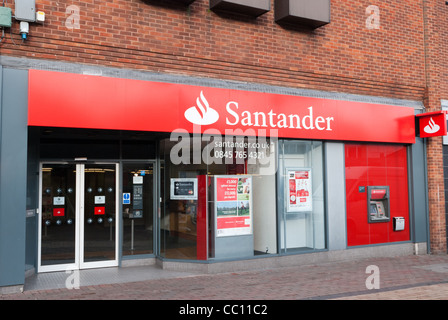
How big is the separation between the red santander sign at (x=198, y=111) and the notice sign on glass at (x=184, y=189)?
3.73 ft

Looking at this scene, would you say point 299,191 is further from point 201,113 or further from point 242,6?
point 242,6

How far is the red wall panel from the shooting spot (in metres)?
9.97

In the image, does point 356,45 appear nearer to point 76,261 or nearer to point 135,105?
point 135,105

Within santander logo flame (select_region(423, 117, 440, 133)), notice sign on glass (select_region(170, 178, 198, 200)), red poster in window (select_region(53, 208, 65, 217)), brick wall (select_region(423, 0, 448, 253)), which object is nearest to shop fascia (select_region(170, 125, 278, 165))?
notice sign on glass (select_region(170, 178, 198, 200))

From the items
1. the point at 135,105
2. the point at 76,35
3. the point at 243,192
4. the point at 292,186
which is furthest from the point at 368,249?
the point at 76,35

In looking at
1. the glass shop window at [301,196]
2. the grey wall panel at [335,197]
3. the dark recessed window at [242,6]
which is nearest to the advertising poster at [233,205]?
the glass shop window at [301,196]

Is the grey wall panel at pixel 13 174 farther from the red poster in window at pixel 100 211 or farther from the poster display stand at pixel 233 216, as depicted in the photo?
the poster display stand at pixel 233 216

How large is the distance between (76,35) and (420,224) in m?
9.30

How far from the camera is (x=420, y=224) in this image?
10703 mm

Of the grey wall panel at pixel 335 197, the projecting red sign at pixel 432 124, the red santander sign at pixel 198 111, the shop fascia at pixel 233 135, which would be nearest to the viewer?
the red santander sign at pixel 198 111

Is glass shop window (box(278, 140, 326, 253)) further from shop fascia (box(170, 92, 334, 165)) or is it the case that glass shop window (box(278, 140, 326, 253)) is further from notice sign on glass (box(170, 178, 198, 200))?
notice sign on glass (box(170, 178, 198, 200))

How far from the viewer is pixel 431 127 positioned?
10.5 metres

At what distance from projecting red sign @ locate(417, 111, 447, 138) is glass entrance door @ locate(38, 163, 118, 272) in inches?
305

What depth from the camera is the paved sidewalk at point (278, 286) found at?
255 inches
